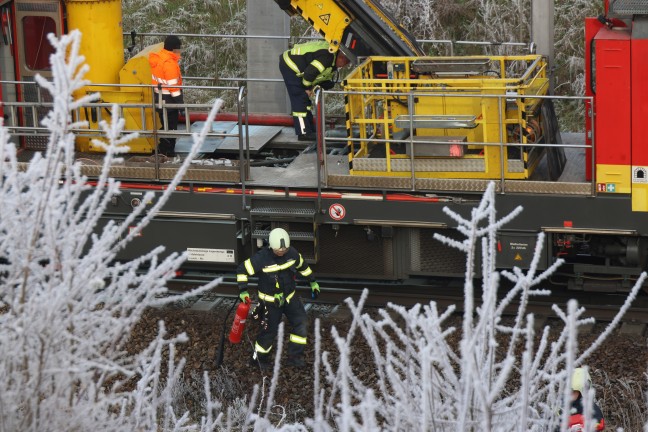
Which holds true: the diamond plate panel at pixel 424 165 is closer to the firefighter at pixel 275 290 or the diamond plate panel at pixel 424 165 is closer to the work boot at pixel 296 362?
the firefighter at pixel 275 290

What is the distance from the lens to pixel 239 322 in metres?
10.6

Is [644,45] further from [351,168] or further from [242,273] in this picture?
[242,273]

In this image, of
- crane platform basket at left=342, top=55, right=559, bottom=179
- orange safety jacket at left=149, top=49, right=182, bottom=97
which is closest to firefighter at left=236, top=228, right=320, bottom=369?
crane platform basket at left=342, top=55, right=559, bottom=179

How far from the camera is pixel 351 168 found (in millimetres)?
11273

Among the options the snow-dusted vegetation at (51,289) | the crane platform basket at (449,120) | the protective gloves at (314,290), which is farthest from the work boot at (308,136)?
the snow-dusted vegetation at (51,289)

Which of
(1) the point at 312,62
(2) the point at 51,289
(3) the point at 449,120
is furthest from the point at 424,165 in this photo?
(2) the point at 51,289

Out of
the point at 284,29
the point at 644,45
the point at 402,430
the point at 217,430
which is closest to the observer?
the point at 402,430

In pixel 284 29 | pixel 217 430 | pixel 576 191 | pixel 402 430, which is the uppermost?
pixel 284 29

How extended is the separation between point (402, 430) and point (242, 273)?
5055 millimetres

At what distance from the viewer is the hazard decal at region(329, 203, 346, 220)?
36.7 feet

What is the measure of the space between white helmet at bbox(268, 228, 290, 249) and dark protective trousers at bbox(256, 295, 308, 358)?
53 centimetres

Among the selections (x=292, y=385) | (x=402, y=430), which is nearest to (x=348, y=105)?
(x=292, y=385)

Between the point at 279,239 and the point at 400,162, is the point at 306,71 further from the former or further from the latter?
the point at 279,239

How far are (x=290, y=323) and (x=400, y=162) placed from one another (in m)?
1.82
